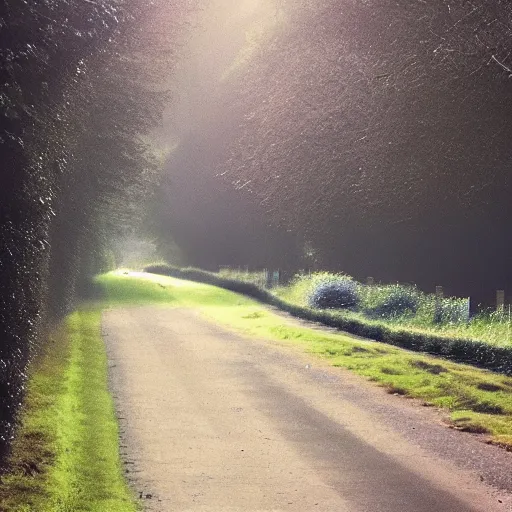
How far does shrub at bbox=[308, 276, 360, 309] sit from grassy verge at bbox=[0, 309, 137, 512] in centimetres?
1503

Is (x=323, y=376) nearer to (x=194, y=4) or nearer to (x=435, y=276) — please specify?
(x=194, y=4)

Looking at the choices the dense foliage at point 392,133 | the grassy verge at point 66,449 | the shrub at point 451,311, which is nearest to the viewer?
the grassy verge at point 66,449

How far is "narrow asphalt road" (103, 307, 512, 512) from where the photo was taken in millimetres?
7836

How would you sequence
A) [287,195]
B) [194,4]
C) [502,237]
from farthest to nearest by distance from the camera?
[287,195] < [502,237] < [194,4]

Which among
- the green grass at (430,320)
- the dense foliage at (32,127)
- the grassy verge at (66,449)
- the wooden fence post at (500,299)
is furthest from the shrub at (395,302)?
the dense foliage at (32,127)

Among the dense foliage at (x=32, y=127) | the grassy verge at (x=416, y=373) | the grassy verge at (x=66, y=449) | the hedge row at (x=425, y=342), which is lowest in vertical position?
the grassy verge at (x=66, y=449)

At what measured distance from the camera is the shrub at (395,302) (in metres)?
26.2

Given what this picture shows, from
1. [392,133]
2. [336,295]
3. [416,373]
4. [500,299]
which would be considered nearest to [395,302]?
[336,295]

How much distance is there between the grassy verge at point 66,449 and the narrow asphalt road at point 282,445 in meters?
0.30

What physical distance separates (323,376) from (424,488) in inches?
321

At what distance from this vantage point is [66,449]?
945cm

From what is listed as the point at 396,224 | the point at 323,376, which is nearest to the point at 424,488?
the point at 323,376

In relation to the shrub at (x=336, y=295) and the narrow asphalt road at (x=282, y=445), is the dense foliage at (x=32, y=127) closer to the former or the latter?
the narrow asphalt road at (x=282, y=445)

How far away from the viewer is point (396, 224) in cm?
2633
